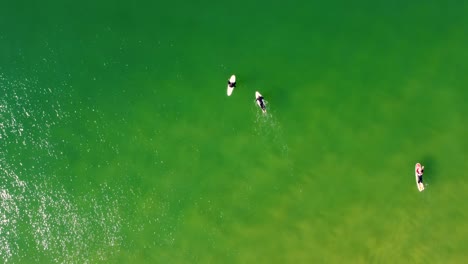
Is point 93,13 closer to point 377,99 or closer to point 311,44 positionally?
point 311,44

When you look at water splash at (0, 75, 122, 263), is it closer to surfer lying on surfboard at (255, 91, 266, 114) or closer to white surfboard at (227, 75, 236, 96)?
white surfboard at (227, 75, 236, 96)

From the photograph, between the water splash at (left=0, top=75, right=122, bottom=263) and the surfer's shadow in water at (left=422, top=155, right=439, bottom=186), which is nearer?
the surfer's shadow in water at (left=422, top=155, right=439, bottom=186)

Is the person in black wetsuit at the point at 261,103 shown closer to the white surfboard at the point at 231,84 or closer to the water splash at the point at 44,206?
the white surfboard at the point at 231,84

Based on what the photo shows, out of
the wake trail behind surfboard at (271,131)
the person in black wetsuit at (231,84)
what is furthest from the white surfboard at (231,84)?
the wake trail behind surfboard at (271,131)

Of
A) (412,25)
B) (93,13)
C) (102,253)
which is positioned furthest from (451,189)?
(93,13)

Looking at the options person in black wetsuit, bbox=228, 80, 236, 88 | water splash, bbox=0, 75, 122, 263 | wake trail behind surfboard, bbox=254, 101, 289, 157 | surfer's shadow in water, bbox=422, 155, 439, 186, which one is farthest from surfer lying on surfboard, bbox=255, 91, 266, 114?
water splash, bbox=0, 75, 122, 263

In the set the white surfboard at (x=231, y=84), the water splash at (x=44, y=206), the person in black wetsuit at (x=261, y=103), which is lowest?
the water splash at (x=44, y=206)

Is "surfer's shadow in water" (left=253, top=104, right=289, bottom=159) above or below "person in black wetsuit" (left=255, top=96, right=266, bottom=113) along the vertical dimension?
below

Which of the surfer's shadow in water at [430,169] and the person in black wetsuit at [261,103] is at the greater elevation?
the person in black wetsuit at [261,103]
